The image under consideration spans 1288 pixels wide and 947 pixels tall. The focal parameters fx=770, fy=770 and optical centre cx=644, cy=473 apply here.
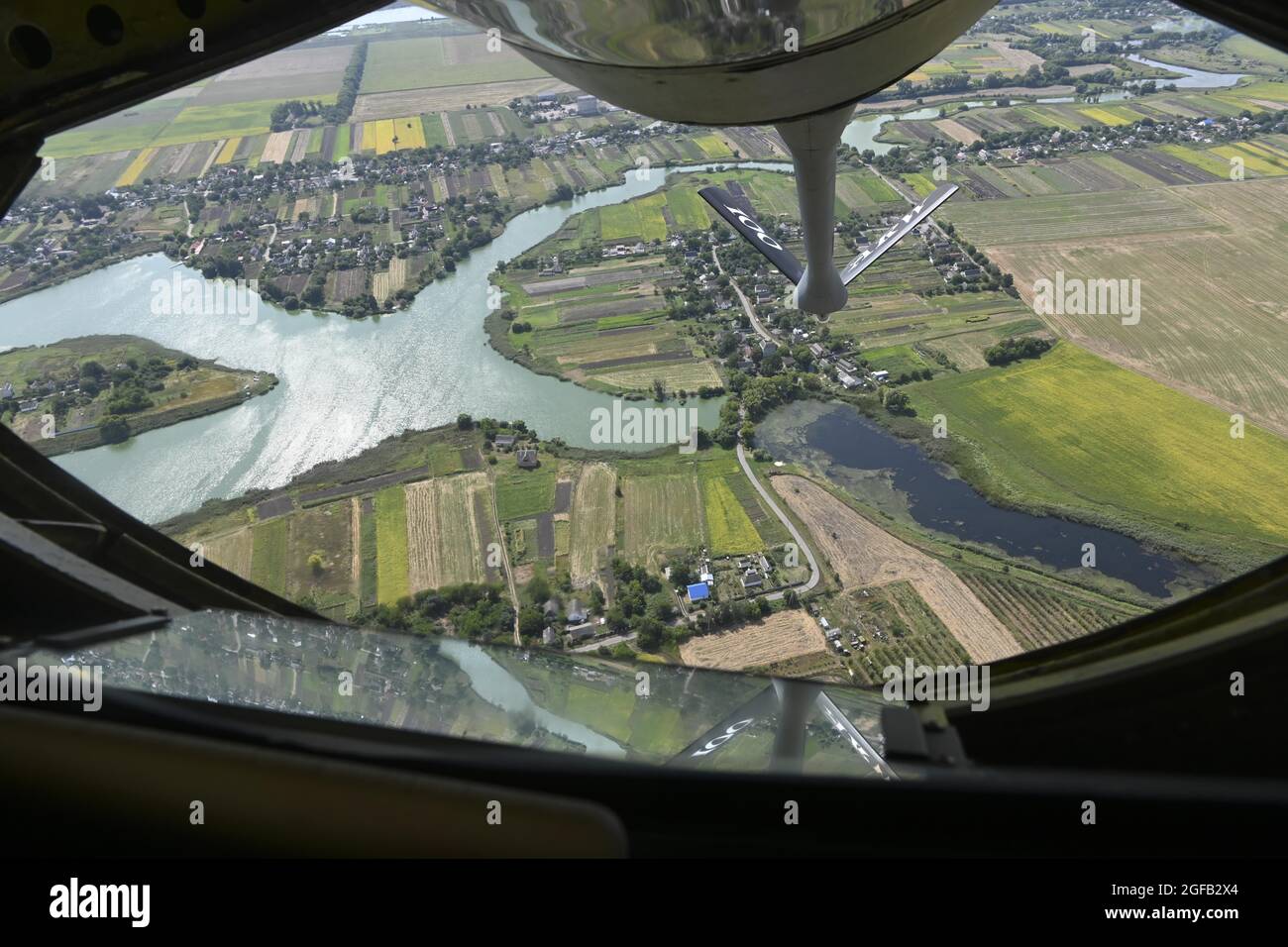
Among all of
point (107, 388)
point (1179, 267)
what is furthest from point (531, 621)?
point (1179, 267)

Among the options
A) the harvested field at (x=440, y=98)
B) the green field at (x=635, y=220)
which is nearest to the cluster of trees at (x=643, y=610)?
the green field at (x=635, y=220)


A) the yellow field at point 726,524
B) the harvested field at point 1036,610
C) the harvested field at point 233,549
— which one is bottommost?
the harvested field at point 1036,610

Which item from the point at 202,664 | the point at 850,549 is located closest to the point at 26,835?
the point at 202,664

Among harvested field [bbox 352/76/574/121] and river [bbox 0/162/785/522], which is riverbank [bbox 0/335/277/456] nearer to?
river [bbox 0/162/785/522]

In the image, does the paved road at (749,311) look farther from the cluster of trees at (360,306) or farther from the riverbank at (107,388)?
the riverbank at (107,388)

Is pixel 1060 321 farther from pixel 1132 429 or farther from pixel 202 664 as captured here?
pixel 202 664

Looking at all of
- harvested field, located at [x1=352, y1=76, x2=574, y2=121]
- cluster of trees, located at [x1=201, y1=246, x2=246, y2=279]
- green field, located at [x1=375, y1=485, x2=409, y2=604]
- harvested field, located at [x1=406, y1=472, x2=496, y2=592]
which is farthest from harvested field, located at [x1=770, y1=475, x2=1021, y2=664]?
harvested field, located at [x1=352, y1=76, x2=574, y2=121]

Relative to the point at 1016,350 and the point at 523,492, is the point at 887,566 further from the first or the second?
the point at 1016,350
